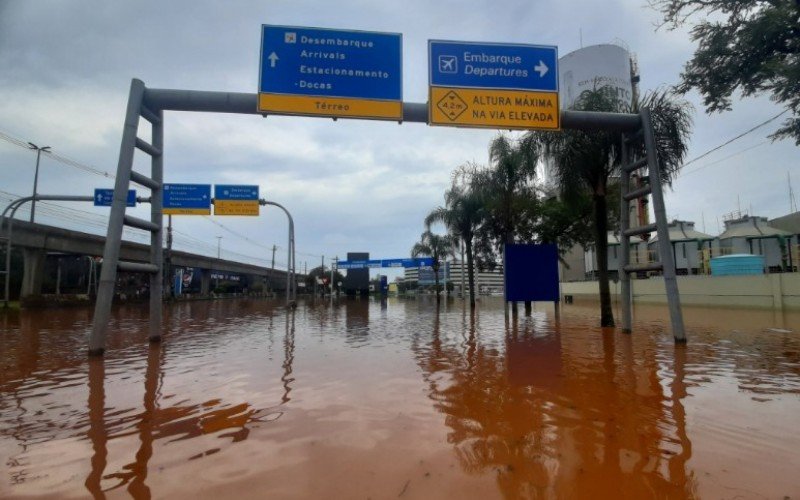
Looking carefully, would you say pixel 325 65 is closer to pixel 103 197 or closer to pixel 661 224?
pixel 661 224

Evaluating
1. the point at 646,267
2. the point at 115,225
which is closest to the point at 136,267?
the point at 115,225

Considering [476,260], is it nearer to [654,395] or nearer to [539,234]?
[539,234]

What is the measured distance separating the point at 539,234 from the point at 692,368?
15505 millimetres

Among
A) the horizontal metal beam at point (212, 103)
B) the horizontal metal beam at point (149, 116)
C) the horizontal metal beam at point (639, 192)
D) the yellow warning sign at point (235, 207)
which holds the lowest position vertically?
the horizontal metal beam at point (639, 192)

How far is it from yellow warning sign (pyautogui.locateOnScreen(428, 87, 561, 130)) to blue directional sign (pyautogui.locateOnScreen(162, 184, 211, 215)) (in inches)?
689

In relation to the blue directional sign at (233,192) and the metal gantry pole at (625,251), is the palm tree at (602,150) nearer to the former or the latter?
the metal gantry pole at (625,251)

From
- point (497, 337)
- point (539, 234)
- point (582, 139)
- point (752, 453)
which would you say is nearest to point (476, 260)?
point (539, 234)

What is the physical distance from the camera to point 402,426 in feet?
11.4

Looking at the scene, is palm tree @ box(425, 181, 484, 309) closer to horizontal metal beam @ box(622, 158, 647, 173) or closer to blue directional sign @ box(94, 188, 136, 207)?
horizontal metal beam @ box(622, 158, 647, 173)

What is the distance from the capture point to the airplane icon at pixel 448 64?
923 cm

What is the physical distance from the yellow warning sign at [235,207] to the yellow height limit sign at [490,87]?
16.8 m

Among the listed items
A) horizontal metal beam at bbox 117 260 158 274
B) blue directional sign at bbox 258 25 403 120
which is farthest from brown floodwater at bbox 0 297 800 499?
blue directional sign at bbox 258 25 403 120

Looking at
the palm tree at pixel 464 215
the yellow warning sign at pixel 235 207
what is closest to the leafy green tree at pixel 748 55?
the palm tree at pixel 464 215

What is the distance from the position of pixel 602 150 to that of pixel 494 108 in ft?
14.5
